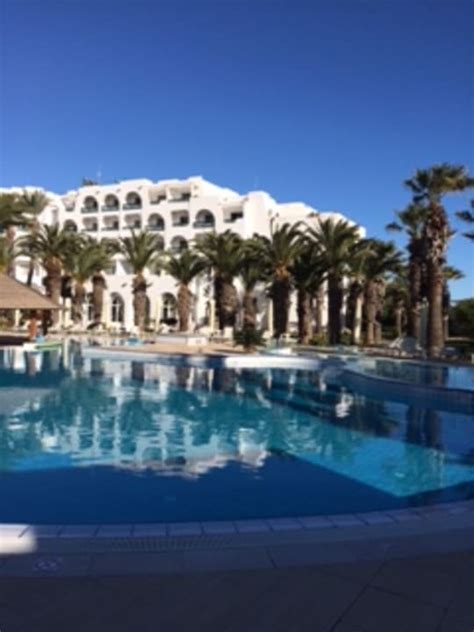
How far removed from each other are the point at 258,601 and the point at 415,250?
32.4 meters

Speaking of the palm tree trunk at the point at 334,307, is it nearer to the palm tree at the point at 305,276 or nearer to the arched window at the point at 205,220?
the palm tree at the point at 305,276

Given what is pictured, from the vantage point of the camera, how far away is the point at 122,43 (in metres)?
15.1

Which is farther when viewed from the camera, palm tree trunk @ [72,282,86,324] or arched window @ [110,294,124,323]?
arched window @ [110,294,124,323]

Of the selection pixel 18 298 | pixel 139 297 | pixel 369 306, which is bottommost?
pixel 18 298

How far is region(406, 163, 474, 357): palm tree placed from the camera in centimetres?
2511

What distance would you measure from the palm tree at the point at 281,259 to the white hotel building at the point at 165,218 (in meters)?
14.9

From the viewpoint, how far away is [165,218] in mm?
56344

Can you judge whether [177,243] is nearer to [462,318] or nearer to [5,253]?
[5,253]

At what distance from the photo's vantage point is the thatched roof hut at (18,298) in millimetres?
27906

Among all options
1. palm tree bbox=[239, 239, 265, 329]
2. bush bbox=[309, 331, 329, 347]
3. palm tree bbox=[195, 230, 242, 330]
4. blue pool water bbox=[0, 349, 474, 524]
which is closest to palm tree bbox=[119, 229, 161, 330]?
palm tree bbox=[195, 230, 242, 330]

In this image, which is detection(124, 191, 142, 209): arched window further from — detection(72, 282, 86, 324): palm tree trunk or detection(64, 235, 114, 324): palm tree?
detection(72, 282, 86, 324): palm tree trunk

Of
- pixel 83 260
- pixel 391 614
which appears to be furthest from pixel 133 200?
pixel 391 614

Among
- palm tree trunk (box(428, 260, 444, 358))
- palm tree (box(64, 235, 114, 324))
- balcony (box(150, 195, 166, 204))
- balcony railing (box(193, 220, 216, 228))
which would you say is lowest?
palm tree trunk (box(428, 260, 444, 358))

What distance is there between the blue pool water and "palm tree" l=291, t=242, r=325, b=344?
54.8 feet
